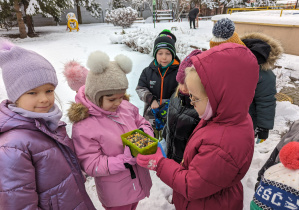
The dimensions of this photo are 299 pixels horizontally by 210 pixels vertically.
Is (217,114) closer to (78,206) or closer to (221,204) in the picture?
(221,204)

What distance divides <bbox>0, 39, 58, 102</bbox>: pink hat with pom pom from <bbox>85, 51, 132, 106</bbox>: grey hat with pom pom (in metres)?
0.35

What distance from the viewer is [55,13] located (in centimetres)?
1220

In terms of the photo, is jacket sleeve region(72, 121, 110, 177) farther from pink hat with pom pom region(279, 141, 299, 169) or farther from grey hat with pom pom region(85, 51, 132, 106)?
pink hat with pom pom region(279, 141, 299, 169)

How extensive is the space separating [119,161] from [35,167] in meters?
0.60

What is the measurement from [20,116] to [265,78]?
235cm

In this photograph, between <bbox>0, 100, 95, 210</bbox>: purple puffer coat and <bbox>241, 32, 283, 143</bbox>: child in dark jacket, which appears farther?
<bbox>241, 32, 283, 143</bbox>: child in dark jacket

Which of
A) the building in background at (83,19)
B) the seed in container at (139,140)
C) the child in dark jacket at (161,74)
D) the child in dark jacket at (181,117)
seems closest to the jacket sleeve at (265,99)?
the child in dark jacket at (181,117)

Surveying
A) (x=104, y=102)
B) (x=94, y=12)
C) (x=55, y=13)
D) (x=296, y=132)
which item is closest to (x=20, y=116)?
(x=104, y=102)

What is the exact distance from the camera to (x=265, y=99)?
7.16ft

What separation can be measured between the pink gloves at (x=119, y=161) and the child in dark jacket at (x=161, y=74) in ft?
4.01

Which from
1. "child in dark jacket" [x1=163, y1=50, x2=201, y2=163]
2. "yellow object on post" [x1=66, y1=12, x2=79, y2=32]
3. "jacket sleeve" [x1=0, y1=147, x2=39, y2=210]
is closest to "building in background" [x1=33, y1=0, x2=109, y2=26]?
"yellow object on post" [x1=66, y1=12, x2=79, y2=32]

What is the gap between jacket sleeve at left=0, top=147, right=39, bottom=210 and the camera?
3.52 feet

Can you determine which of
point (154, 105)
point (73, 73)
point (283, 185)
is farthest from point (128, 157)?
point (154, 105)

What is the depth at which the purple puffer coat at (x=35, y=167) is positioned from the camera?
108 cm
